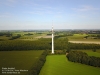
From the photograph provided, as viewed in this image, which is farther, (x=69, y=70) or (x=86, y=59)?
(x=86, y=59)

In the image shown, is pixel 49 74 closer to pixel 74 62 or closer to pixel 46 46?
pixel 74 62

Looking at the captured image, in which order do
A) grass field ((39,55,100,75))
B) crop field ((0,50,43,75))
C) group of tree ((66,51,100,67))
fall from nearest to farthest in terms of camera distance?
grass field ((39,55,100,75)) → crop field ((0,50,43,75)) → group of tree ((66,51,100,67))

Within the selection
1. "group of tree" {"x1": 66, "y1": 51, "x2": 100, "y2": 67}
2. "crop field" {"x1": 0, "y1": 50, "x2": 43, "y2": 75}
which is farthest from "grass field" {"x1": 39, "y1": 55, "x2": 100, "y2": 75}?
"crop field" {"x1": 0, "y1": 50, "x2": 43, "y2": 75}

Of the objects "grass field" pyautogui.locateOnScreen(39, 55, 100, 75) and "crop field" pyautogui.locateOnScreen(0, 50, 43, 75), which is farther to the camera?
"crop field" pyautogui.locateOnScreen(0, 50, 43, 75)

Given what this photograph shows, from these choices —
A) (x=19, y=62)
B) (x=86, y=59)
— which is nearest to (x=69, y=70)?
(x=86, y=59)

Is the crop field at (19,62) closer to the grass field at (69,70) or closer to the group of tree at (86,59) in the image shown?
the grass field at (69,70)

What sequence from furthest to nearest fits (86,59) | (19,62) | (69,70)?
(86,59), (19,62), (69,70)

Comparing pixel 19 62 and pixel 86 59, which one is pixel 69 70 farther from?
pixel 19 62

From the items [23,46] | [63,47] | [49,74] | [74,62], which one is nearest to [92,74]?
[49,74]

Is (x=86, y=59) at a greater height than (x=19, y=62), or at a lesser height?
greater

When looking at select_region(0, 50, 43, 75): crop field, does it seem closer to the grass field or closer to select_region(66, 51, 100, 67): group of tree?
the grass field

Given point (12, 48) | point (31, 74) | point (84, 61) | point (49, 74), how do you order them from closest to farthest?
point (31, 74) < point (49, 74) < point (84, 61) < point (12, 48)
